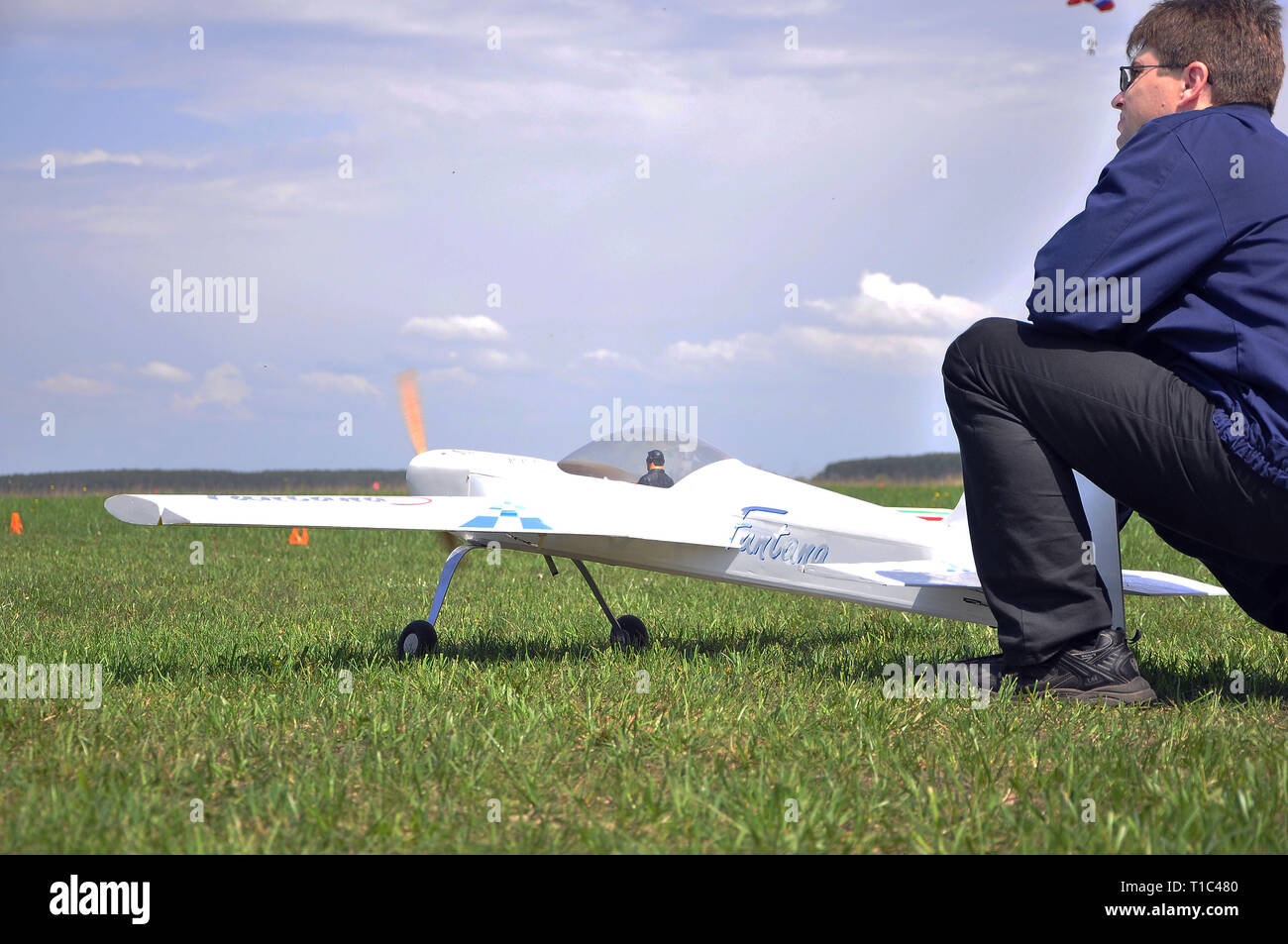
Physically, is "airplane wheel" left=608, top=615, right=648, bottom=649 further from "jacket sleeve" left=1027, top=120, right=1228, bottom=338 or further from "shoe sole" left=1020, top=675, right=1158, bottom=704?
"jacket sleeve" left=1027, top=120, right=1228, bottom=338

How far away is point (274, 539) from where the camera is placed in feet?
51.9

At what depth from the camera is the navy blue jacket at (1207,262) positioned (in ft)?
11.4

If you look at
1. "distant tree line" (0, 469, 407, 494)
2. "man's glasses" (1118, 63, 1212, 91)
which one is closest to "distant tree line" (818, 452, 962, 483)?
"distant tree line" (0, 469, 407, 494)

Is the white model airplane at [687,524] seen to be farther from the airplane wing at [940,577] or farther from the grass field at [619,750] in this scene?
the grass field at [619,750]

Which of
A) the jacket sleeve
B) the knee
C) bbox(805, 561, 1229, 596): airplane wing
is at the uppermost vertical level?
the jacket sleeve

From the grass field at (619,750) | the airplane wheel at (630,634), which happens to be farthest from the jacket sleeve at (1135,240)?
the airplane wheel at (630,634)

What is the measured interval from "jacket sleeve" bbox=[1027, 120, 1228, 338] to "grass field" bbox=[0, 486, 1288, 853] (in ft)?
4.68

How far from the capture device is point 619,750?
3371 millimetres

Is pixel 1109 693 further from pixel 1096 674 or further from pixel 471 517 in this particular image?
pixel 471 517

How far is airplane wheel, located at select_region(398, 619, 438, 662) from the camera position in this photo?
5.86m

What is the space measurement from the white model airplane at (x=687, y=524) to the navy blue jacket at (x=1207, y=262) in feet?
5.06

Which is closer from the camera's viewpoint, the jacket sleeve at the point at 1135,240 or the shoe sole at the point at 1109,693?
the jacket sleeve at the point at 1135,240
